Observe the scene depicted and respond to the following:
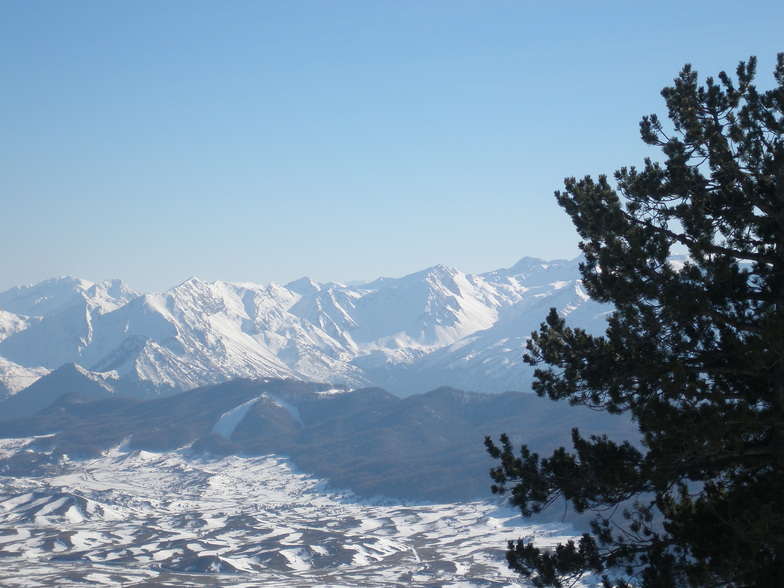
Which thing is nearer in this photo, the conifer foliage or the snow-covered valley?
the conifer foliage

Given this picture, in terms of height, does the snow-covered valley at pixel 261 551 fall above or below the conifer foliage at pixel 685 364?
below

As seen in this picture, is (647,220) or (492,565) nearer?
(647,220)

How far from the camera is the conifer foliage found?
1819 cm

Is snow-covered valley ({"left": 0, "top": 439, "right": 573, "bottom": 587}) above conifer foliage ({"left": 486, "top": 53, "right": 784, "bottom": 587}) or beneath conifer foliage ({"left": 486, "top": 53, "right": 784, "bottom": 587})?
beneath

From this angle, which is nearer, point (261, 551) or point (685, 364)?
point (685, 364)

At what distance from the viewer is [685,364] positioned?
19969mm

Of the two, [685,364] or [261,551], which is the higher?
[685,364]

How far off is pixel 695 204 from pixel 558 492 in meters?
8.16

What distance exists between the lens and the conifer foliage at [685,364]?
18188 mm

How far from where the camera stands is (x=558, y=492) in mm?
21828

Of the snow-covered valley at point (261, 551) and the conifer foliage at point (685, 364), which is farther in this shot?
the snow-covered valley at point (261, 551)

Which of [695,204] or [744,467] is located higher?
[695,204]

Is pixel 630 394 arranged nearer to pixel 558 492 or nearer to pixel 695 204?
pixel 558 492

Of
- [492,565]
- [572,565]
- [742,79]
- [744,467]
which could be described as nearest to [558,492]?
[572,565]
